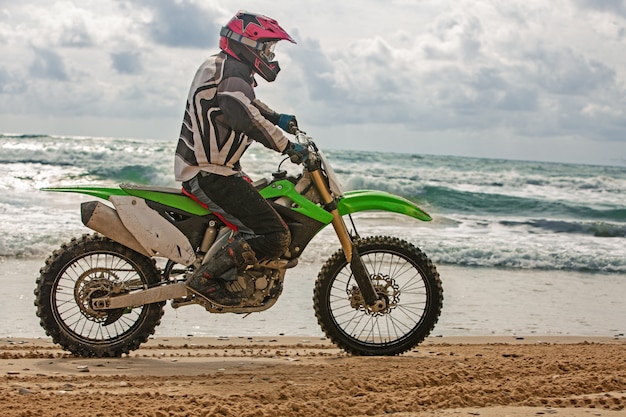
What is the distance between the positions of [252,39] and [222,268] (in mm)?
1516

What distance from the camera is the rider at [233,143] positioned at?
19.9 ft

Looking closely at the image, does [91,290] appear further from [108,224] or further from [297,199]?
[297,199]

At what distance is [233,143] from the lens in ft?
20.3

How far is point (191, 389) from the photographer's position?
5.23 meters

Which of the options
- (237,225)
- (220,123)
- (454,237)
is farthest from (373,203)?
(454,237)

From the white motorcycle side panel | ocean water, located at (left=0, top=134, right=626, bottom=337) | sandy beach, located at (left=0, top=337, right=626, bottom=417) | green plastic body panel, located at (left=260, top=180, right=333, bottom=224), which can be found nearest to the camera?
sandy beach, located at (left=0, top=337, right=626, bottom=417)

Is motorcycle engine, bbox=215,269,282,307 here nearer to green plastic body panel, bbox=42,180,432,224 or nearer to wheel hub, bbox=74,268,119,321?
Result: green plastic body panel, bbox=42,180,432,224

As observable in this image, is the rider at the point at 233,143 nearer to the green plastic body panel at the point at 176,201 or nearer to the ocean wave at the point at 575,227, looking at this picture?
the green plastic body panel at the point at 176,201

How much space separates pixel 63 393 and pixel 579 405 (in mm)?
2711

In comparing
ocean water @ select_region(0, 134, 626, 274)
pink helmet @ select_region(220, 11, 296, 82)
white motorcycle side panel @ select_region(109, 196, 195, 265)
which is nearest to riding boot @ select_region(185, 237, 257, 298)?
white motorcycle side panel @ select_region(109, 196, 195, 265)

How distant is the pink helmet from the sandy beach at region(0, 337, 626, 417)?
6.55 feet

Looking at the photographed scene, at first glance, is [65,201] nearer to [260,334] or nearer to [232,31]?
[260,334]

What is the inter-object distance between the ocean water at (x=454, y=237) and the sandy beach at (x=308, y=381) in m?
1.07

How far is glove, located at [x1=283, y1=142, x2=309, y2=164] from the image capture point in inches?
243
